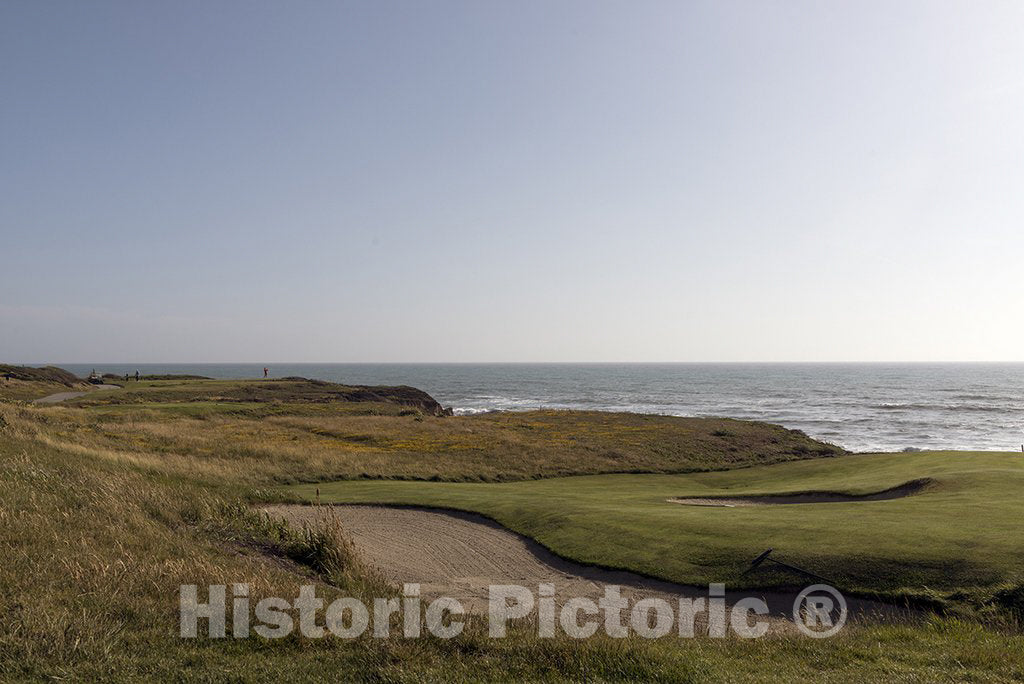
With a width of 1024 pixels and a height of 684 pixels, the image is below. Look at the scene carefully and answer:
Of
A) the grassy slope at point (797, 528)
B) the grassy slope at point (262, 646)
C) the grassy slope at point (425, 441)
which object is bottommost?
the grassy slope at point (425, 441)

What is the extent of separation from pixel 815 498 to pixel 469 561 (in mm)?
15882

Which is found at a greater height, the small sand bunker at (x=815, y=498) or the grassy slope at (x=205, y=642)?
the grassy slope at (x=205, y=642)

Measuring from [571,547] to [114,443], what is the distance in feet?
85.7

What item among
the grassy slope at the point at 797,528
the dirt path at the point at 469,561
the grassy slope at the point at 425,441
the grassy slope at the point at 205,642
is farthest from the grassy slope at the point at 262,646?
the grassy slope at the point at 425,441

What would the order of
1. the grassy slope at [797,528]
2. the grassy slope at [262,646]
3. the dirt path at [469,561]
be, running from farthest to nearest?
the dirt path at [469,561]
the grassy slope at [797,528]
the grassy slope at [262,646]

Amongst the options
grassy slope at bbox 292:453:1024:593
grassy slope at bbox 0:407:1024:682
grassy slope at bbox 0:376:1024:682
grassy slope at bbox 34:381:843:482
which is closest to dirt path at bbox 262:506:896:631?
grassy slope at bbox 292:453:1024:593

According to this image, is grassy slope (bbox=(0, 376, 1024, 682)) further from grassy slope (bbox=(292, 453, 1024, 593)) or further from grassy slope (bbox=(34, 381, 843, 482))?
grassy slope (bbox=(34, 381, 843, 482))

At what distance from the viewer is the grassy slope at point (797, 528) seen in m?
13.2

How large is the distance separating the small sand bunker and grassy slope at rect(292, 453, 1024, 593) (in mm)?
602

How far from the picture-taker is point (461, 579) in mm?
15188

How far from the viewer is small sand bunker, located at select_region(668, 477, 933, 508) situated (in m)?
22.9

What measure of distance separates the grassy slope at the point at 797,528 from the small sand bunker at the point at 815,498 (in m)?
0.60

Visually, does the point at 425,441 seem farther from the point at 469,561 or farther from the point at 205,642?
the point at 205,642

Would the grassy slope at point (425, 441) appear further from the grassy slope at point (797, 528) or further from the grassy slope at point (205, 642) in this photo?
the grassy slope at point (205, 642)
